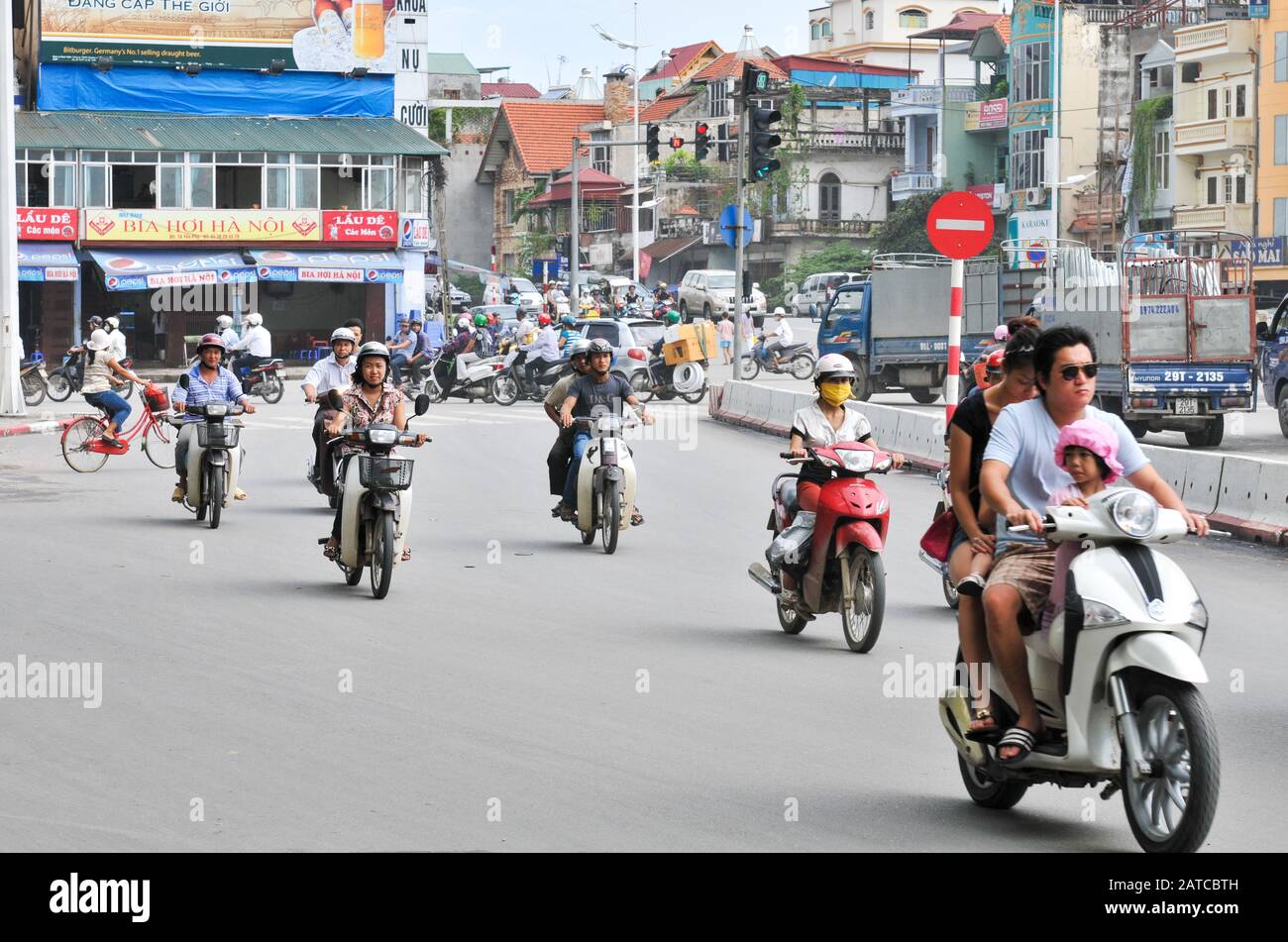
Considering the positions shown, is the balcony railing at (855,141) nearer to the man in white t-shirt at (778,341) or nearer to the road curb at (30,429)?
the man in white t-shirt at (778,341)

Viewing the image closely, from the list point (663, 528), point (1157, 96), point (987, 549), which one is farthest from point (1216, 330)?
point (1157, 96)

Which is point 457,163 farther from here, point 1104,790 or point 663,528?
point 1104,790

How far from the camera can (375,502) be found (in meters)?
11.8

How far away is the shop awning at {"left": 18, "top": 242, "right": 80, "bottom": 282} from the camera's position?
162 ft

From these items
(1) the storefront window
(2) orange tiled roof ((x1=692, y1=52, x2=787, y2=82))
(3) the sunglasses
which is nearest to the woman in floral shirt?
(3) the sunglasses

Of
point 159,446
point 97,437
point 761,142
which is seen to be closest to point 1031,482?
point 97,437

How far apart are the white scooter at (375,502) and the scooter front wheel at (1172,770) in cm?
675

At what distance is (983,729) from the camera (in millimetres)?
6086

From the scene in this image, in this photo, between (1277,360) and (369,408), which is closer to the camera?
(369,408)

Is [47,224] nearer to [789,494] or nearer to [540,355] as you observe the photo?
[540,355]

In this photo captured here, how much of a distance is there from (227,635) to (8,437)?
17.9 metres

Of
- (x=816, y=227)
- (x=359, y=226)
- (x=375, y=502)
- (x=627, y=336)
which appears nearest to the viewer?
(x=375, y=502)

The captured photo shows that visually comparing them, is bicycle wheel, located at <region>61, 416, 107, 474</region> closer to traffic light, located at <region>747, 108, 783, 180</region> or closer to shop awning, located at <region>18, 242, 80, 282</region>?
traffic light, located at <region>747, 108, 783, 180</region>

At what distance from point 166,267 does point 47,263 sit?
3043 millimetres
